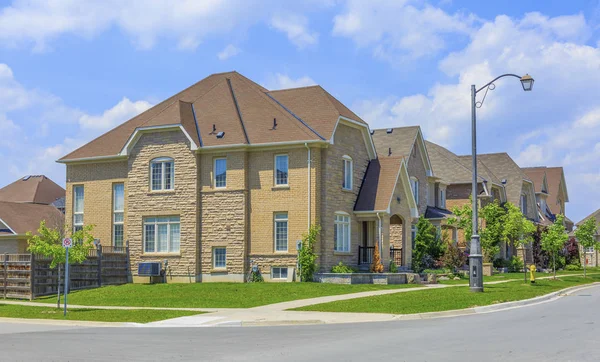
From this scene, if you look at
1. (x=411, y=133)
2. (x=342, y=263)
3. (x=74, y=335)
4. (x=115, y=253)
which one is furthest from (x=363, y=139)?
(x=74, y=335)

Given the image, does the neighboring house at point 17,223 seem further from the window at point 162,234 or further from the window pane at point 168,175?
the window pane at point 168,175

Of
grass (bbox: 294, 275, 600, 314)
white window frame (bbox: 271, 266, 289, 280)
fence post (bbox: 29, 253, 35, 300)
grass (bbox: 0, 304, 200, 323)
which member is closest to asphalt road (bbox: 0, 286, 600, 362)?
grass (bbox: 0, 304, 200, 323)

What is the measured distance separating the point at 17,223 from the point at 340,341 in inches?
1599

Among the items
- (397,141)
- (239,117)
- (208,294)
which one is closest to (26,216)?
(239,117)

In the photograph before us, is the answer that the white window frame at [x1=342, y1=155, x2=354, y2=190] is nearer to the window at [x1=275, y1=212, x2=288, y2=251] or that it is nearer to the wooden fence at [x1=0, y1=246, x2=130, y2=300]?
the window at [x1=275, y1=212, x2=288, y2=251]

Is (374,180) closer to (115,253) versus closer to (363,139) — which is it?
(363,139)

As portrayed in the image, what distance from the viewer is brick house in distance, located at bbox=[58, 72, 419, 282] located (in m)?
35.3

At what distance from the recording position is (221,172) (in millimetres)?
36719

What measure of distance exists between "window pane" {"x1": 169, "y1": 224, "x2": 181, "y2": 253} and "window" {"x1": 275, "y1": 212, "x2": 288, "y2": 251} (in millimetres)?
5363

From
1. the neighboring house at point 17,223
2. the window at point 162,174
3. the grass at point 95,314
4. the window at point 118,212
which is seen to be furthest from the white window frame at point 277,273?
the neighboring house at point 17,223

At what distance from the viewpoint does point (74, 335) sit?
18719mm

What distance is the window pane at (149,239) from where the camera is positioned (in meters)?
38.3

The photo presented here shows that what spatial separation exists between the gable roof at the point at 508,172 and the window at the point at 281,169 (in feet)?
105

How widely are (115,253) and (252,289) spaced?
10.2 meters
